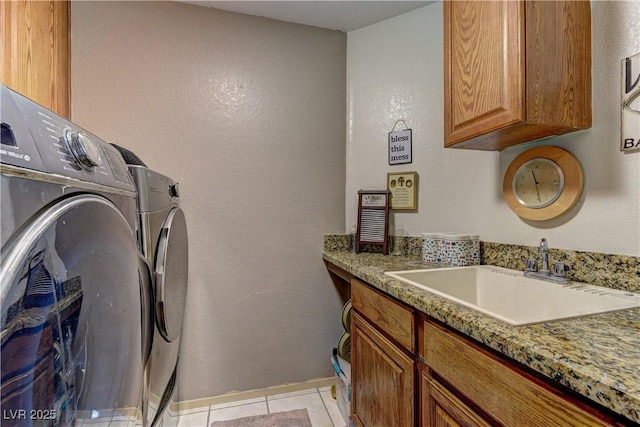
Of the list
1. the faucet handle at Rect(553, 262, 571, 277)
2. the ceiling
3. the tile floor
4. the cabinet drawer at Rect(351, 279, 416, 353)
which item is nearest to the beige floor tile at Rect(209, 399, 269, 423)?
the tile floor

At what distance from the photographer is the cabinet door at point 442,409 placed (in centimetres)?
72

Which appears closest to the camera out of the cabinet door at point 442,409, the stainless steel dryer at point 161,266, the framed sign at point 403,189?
the cabinet door at point 442,409

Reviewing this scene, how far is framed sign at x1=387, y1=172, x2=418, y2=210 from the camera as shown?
1794mm

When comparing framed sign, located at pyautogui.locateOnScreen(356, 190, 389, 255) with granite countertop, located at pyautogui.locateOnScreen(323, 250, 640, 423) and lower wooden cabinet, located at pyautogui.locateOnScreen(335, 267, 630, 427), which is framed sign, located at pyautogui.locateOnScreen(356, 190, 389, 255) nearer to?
lower wooden cabinet, located at pyautogui.locateOnScreen(335, 267, 630, 427)

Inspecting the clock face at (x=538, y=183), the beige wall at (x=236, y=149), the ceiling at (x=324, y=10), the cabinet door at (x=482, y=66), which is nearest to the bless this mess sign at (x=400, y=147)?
the beige wall at (x=236, y=149)

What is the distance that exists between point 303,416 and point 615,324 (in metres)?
1.54

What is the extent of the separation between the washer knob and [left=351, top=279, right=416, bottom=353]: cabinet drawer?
0.95 meters

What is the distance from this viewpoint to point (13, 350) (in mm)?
417

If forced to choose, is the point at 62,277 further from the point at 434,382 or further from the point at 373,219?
the point at 373,219

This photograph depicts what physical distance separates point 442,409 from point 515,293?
22.6 inches

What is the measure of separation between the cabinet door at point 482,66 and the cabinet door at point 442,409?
863 mm

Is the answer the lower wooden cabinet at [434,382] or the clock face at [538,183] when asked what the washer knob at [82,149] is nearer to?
the lower wooden cabinet at [434,382]

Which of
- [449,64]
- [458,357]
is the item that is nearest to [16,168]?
[458,357]

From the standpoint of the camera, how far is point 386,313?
1127 mm
